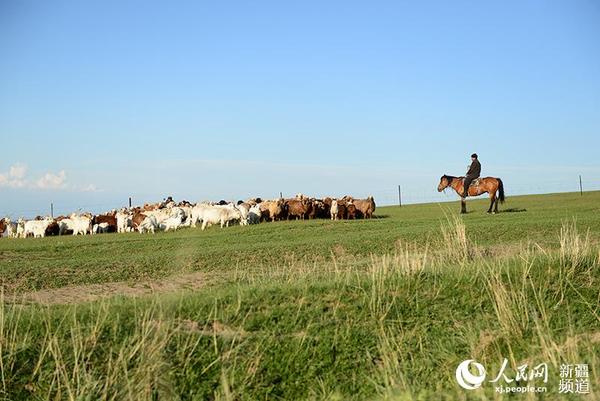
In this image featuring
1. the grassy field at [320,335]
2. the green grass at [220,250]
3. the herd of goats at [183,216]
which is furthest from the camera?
the herd of goats at [183,216]

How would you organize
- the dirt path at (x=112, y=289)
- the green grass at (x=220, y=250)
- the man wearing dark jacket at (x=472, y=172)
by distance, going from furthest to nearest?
the man wearing dark jacket at (x=472, y=172) → the green grass at (x=220, y=250) → the dirt path at (x=112, y=289)

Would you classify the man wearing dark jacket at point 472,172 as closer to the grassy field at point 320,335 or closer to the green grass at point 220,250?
the green grass at point 220,250

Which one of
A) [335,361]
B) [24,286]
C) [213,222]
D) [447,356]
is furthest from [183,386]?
[213,222]

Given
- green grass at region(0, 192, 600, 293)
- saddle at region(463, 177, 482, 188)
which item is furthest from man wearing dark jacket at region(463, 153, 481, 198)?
green grass at region(0, 192, 600, 293)

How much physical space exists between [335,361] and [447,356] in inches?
51.3

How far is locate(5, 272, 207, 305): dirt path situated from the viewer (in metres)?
12.1

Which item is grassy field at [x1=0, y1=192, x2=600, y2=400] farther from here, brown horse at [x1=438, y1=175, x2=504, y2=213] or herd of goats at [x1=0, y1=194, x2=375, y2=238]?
herd of goats at [x1=0, y1=194, x2=375, y2=238]

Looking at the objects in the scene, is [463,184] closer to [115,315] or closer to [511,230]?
[511,230]

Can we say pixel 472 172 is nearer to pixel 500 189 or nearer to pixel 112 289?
pixel 500 189

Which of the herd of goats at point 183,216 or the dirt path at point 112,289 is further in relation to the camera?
the herd of goats at point 183,216

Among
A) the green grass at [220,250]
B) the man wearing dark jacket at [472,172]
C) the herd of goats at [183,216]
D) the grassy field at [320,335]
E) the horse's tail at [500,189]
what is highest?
the man wearing dark jacket at [472,172]

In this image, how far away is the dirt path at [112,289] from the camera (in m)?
12.1

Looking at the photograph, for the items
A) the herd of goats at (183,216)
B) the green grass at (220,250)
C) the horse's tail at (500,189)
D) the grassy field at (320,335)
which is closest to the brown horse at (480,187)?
the horse's tail at (500,189)

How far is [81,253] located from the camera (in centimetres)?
2133
